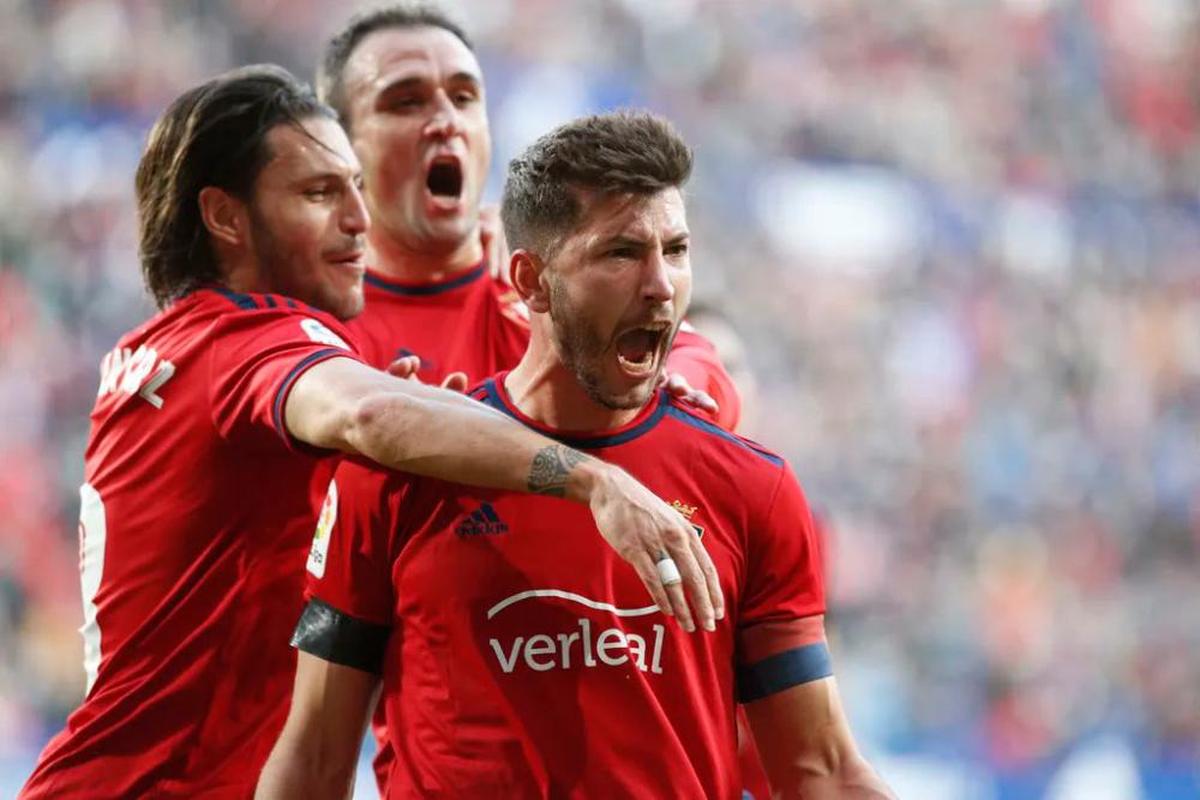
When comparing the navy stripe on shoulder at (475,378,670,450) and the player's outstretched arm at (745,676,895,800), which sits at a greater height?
the navy stripe on shoulder at (475,378,670,450)

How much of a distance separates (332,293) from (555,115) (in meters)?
9.18

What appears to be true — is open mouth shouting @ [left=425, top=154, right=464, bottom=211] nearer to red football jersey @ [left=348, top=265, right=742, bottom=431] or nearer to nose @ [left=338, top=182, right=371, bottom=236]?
red football jersey @ [left=348, top=265, right=742, bottom=431]

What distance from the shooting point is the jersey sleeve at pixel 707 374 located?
3622 millimetres

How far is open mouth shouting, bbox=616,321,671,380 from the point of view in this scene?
109 inches

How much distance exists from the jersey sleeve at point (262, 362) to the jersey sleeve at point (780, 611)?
2.71ft

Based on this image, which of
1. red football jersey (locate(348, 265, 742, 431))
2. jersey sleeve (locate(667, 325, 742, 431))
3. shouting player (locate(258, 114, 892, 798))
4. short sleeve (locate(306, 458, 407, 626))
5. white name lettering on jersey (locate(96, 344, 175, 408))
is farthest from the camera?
red football jersey (locate(348, 265, 742, 431))

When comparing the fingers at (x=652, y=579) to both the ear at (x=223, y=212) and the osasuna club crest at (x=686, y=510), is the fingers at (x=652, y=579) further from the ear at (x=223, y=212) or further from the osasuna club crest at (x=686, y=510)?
the ear at (x=223, y=212)

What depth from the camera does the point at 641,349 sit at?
9.21 feet

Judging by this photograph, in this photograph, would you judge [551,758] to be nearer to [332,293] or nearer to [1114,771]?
[332,293]

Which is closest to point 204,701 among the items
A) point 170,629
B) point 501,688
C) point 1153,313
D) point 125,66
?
point 170,629

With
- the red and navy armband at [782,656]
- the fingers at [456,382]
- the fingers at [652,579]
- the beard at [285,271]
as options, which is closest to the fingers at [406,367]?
the fingers at [456,382]

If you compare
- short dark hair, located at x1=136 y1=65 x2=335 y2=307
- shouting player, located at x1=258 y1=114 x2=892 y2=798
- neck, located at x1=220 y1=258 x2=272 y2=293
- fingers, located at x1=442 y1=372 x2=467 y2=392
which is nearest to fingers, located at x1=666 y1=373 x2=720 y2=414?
shouting player, located at x1=258 y1=114 x2=892 y2=798

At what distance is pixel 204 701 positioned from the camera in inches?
125

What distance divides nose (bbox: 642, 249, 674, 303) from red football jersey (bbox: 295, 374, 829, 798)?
25 cm
